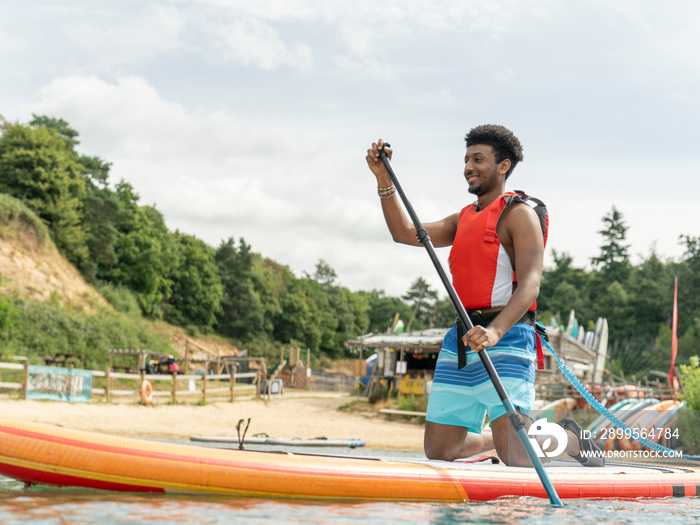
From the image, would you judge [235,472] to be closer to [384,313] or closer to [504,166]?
[504,166]

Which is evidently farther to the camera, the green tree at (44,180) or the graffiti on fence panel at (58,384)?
the green tree at (44,180)

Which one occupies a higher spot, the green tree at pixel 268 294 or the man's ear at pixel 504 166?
the green tree at pixel 268 294

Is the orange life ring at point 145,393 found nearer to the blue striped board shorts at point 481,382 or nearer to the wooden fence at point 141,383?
the wooden fence at point 141,383

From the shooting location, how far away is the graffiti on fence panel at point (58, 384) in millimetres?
17766

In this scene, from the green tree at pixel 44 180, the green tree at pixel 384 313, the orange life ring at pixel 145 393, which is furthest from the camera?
the green tree at pixel 384 313

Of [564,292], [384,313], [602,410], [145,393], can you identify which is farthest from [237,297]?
[602,410]

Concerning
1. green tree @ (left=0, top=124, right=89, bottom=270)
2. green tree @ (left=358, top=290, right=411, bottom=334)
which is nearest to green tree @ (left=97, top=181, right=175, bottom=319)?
green tree @ (left=0, top=124, right=89, bottom=270)

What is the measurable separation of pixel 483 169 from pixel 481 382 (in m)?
1.19

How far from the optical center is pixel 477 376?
12.5 feet

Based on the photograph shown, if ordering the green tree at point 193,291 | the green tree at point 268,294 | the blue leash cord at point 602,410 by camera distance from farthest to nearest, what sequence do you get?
the green tree at point 268,294, the green tree at point 193,291, the blue leash cord at point 602,410

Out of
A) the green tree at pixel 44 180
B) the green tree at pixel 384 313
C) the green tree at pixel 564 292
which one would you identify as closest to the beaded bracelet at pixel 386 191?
the green tree at pixel 44 180

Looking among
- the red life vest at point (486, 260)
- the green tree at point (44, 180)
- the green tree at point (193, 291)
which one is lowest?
the red life vest at point (486, 260)

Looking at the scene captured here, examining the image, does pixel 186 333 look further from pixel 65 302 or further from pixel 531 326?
pixel 531 326

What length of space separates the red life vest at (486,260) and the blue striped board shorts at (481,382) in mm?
199
